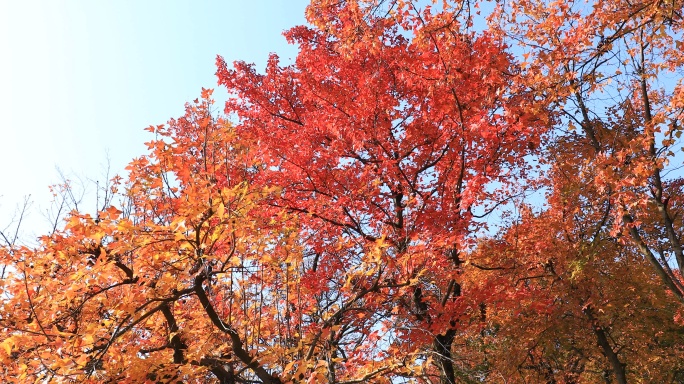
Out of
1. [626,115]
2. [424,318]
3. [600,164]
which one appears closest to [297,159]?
[424,318]

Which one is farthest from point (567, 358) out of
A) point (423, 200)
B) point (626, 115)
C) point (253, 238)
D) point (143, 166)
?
point (143, 166)

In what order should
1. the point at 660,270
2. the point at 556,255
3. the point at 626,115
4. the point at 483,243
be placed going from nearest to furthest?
the point at 660,270 < the point at 626,115 < the point at 483,243 < the point at 556,255

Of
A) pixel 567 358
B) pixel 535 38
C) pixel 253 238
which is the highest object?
pixel 535 38

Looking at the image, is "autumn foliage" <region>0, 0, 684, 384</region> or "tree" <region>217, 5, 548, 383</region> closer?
→ "autumn foliage" <region>0, 0, 684, 384</region>

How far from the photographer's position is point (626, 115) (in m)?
9.12

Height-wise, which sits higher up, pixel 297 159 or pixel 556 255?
pixel 297 159

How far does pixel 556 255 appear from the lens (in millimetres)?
11969

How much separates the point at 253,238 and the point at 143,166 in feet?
4.71

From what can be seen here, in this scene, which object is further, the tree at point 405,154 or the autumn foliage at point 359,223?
the tree at point 405,154

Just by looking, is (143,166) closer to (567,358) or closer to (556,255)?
(556,255)

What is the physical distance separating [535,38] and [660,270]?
4390mm

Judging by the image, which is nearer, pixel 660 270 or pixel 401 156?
pixel 660 270

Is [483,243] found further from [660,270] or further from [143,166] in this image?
[143,166]

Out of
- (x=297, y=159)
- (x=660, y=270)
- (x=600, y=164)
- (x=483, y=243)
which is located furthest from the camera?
(x=483, y=243)
